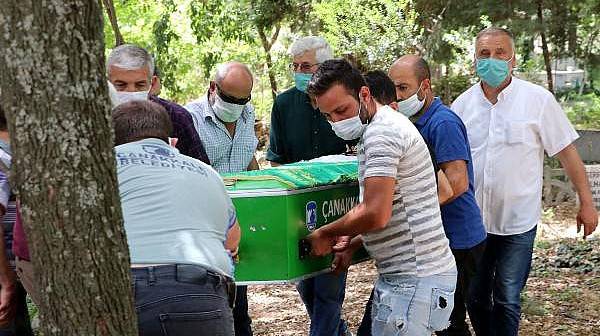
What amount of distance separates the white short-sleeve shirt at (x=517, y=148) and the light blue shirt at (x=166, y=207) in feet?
7.58

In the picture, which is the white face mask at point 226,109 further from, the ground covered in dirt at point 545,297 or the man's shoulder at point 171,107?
the ground covered in dirt at point 545,297

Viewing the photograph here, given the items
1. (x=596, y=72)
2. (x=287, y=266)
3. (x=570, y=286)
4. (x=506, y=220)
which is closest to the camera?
(x=287, y=266)

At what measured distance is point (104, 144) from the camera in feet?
6.44

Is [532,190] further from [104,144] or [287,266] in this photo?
[104,144]

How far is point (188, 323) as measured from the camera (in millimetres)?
2566

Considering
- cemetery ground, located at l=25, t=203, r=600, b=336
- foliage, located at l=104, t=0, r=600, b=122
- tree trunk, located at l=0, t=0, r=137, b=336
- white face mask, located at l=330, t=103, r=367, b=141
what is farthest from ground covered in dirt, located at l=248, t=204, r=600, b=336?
tree trunk, located at l=0, t=0, r=137, b=336

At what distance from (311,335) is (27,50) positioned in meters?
3.14

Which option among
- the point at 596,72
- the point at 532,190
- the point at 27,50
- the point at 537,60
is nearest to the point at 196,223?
the point at 27,50

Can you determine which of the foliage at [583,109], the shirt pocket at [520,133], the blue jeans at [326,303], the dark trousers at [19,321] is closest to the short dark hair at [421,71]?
the shirt pocket at [520,133]

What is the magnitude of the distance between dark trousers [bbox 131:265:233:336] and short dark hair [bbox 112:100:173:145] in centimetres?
46

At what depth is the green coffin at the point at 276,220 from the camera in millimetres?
3361

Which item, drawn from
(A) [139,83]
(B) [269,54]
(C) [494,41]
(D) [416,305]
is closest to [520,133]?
(C) [494,41]

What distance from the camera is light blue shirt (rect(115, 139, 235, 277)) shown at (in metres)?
2.55

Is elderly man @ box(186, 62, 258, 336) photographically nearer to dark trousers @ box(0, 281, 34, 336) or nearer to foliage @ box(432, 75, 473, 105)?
dark trousers @ box(0, 281, 34, 336)
